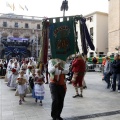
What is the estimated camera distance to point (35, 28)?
6525 centimetres

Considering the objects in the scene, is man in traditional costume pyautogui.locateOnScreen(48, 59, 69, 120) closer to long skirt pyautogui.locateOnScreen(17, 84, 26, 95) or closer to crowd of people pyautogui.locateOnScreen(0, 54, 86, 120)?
crowd of people pyautogui.locateOnScreen(0, 54, 86, 120)

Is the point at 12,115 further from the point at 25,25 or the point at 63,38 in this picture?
the point at 25,25

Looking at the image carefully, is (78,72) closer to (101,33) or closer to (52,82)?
(52,82)

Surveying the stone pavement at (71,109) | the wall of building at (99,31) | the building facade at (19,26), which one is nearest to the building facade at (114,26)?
the wall of building at (99,31)

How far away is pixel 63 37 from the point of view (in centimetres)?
734

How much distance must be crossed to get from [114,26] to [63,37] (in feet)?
104

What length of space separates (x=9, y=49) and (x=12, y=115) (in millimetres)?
31055

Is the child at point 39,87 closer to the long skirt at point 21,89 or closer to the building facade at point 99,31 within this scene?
the long skirt at point 21,89

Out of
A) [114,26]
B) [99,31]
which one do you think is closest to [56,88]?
[114,26]

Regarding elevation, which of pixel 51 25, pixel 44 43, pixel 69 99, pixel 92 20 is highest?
pixel 92 20

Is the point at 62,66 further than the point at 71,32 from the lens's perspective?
No

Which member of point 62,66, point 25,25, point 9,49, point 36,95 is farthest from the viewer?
point 25,25

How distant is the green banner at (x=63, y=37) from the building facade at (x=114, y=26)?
1120 inches

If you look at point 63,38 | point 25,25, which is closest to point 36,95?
point 63,38
